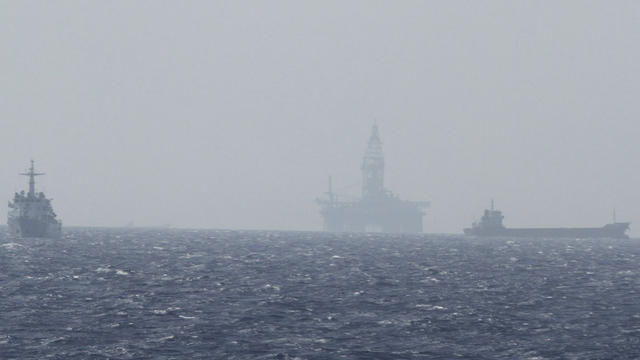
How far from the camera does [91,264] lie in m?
115

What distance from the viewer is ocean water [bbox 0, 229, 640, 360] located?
5084cm

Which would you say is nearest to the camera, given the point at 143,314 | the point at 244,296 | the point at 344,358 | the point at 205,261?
the point at 344,358

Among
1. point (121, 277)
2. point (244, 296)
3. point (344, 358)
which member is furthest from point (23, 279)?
point (344, 358)

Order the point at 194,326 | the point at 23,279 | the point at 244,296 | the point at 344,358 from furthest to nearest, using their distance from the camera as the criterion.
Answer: the point at 23,279 < the point at 244,296 < the point at 194,326 < the point at 344,358

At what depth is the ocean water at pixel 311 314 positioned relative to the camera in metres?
50.8

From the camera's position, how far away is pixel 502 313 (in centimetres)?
6681

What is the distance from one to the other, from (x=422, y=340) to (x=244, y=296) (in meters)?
23.9

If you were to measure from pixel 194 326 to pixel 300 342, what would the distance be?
7.79 m

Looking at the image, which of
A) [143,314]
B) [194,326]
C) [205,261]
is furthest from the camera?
[205,261]

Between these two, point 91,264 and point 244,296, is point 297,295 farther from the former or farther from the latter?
point 91,264

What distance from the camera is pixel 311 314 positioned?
64625 millimetres

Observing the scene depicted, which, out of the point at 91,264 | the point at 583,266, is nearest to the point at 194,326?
the point at 91,264

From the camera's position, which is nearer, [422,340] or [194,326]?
[422,340]

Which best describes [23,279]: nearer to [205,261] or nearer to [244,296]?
[244,296]
